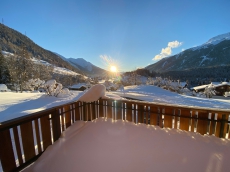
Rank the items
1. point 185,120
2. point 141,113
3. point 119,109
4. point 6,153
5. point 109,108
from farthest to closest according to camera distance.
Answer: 1. point 109,108
2. point 119,109
3. point 141,113
4. point 185,120
5. point 6,153

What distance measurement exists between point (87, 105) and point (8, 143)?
208 centimetres

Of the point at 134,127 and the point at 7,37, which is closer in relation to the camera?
the point at 134,127

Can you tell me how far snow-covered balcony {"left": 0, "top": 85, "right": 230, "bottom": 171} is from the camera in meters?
1.96

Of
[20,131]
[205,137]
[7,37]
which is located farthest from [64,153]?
[7,37]

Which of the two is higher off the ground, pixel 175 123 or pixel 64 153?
pixel 175 123

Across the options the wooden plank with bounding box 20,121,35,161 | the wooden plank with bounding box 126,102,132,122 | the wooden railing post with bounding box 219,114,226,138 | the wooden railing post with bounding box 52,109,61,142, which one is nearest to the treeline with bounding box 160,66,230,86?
the wooden plank with bounding box 126,102,132,122

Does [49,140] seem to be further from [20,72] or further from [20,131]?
[20,72]

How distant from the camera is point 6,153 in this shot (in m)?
1.79

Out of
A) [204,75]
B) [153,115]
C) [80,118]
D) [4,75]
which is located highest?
[4,75]

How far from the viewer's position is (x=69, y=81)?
42250mm

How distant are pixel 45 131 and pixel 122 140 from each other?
5.21 feet

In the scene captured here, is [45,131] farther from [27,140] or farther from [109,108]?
[109,108]

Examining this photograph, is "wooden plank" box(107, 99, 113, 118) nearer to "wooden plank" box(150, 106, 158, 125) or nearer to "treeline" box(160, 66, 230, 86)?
"wooden plank" box(150, 106, 158, 125)

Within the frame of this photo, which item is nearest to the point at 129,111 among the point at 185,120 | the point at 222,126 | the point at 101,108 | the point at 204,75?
the point at 101,108
